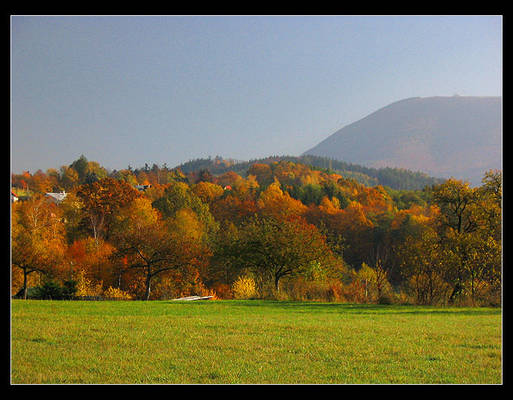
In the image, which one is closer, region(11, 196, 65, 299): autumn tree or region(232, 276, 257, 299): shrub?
region(232, 276, 257, 299): shrub

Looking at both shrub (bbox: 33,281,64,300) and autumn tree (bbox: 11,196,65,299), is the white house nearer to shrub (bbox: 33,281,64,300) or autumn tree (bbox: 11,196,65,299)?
autumn tree (bbox: 11,196,65,299)

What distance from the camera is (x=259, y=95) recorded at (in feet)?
41.6

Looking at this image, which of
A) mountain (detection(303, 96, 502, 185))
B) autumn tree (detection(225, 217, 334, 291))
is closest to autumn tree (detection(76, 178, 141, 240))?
autumn tree (detection(225, 217, 334, 291))

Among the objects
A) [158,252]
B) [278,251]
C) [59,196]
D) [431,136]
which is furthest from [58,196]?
[431,136]

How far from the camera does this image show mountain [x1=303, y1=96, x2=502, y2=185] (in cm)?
1443

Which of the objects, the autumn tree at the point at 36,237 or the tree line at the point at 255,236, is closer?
the tree line at the point at 255,236

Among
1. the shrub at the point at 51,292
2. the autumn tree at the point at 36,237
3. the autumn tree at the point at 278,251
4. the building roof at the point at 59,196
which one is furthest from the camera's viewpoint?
the building roof at the point at 59,196

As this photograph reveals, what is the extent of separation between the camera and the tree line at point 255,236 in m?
18.6

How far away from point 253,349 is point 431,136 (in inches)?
360

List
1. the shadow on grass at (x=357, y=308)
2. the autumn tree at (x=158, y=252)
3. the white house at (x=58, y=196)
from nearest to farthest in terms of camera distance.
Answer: the shadow on grass at (x=357, y=308) < the autumn tree at (x=158, y=252) < the white house at (x=58, y=196)

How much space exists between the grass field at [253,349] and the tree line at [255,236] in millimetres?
5648

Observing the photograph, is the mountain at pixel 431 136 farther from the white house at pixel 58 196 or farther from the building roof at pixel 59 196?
the building roof at pixel 59 196

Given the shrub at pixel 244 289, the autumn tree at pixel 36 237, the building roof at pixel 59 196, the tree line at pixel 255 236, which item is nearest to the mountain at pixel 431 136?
the tree line at pixel 255 236

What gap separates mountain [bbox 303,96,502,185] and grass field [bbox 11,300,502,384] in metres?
4.51
